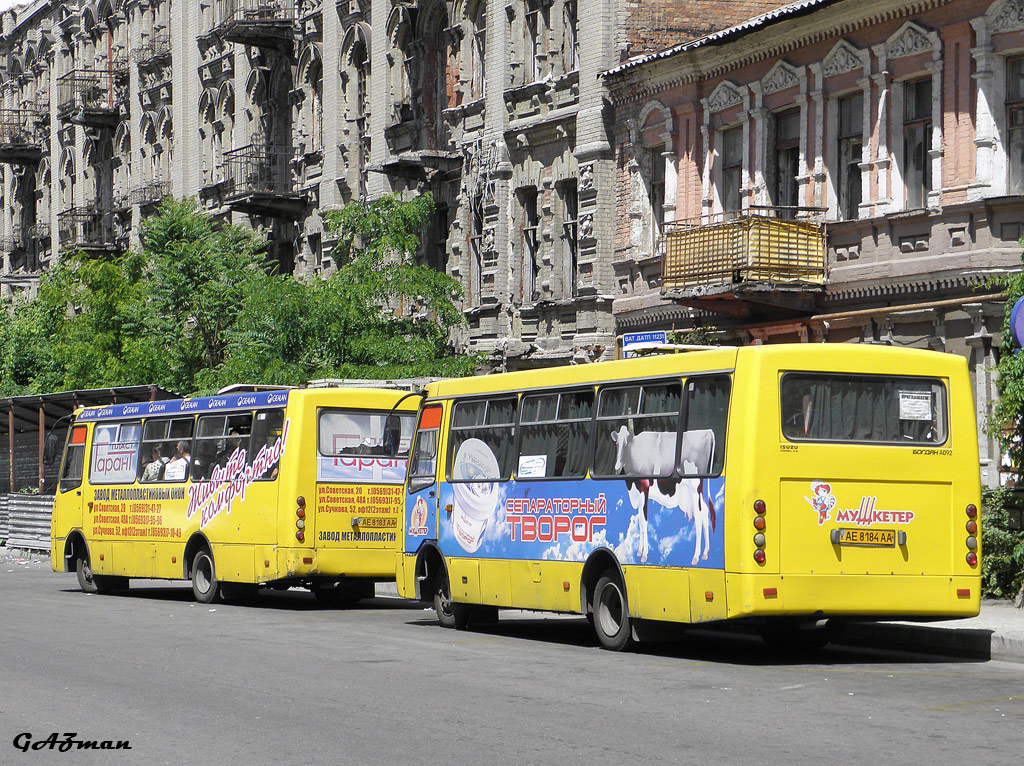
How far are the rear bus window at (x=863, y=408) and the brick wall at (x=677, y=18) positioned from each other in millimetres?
18521

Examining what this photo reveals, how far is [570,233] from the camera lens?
34.1 metres

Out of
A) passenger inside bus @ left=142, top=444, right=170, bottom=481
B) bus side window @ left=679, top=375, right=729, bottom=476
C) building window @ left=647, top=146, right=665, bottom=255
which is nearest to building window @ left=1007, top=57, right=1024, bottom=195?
building window @ left=647, top=146, right=665, bottom=255

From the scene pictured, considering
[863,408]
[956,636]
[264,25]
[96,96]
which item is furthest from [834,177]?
[96,96]

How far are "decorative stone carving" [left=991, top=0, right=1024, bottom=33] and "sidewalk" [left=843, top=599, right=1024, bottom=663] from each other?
28.9 ft

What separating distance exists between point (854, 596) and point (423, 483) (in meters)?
6.33

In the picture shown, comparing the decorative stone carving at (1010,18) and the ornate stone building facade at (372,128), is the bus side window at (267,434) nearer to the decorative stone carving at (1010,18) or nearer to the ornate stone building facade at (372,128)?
the ornate stone building facade at (372,128)

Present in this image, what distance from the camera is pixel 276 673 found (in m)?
13.8

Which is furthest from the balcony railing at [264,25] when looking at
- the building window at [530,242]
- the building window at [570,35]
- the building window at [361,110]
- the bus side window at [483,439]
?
the bus side window at [483,439]

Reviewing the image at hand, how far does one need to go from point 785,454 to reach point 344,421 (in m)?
8.75

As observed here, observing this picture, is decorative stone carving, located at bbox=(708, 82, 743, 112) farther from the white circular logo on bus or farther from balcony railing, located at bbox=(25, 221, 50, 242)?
balcony railing, located at bbox=(25, 221, 50, 242)

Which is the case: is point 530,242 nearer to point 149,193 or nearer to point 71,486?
point 71,486

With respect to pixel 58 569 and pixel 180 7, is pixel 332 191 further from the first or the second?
pixel 58 569

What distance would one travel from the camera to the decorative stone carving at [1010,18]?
23234 millimetres

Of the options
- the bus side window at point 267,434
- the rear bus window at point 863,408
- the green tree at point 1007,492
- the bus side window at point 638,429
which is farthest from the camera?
the bus side window at point 267,434
